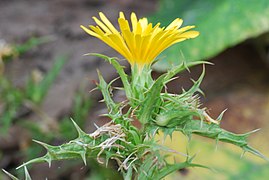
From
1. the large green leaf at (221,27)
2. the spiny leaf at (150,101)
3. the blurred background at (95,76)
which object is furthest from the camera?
the large green leaf at (221,27)

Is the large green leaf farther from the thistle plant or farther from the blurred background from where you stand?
the thistle plant

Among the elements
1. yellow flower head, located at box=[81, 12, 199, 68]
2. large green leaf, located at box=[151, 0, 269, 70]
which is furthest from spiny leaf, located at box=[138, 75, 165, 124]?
large green leaf, located at box=[151, 0, 269, 70]

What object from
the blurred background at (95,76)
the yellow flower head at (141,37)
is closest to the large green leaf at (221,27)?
the blurred background at (95,76)

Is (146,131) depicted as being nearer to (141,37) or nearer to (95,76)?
(141,37)

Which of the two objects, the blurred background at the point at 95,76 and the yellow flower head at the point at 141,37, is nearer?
the yellow flower head at the point at 141,37

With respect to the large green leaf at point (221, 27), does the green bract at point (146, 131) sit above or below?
below

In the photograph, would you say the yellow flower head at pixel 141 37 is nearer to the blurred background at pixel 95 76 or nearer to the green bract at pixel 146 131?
the green bract at pixel 146 131

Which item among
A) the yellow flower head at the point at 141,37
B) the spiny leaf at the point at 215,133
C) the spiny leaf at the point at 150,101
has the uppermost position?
the yellow flower head at the point at 141,37

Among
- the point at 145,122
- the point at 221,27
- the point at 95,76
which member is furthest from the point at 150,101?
the point at 95,76

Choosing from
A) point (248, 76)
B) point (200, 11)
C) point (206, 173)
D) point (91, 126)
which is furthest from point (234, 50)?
point (206, 173)
